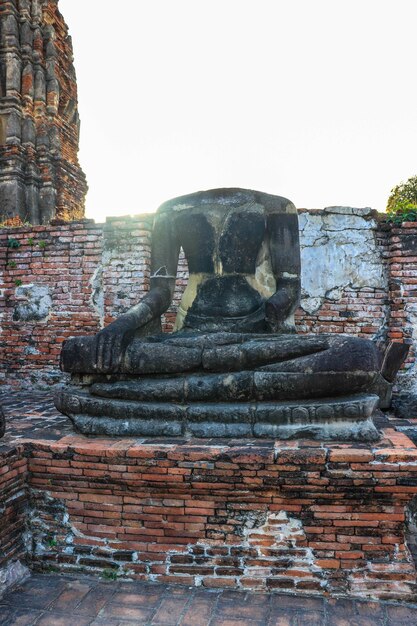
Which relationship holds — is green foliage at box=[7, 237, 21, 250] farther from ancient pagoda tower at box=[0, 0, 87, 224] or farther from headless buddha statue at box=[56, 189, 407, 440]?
ancient pagoda tower at box=[0, 0, 87, 224]

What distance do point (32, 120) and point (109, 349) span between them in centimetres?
977

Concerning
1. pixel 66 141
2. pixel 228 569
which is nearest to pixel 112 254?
pixel 228 569

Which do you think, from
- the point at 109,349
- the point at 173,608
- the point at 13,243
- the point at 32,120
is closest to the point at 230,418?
the point at 109,349

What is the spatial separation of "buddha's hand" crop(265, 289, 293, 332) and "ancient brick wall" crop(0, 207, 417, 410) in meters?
1.89

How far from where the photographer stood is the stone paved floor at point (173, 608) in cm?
234

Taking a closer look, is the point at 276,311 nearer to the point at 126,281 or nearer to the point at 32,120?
the point at 126,281

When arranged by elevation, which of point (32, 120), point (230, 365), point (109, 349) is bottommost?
point (230, 365)

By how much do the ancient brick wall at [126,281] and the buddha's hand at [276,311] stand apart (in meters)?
1.89

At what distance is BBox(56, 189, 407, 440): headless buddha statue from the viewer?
2920 millimetres

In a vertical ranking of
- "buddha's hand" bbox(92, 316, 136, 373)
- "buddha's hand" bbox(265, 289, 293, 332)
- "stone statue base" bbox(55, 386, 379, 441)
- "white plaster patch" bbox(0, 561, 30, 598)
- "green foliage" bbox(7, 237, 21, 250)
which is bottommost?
"white plaster patch" bbox(0, 561, 30, 598)

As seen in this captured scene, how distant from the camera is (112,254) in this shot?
559 centimetres

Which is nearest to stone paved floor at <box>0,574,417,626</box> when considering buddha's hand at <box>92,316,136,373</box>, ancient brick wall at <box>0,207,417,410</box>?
buddha's hand at <box>92,316,136,373</box>

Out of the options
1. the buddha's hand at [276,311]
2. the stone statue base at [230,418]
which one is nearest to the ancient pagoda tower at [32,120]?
the buddha's hand at [276,311]

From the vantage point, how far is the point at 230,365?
3076 mm
